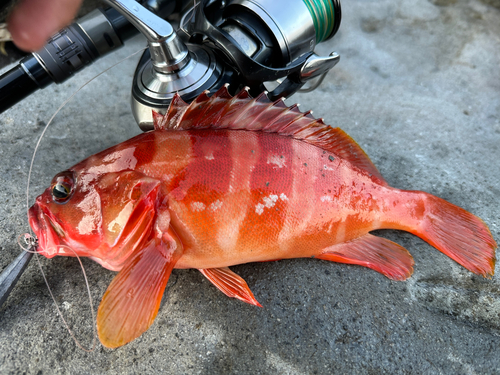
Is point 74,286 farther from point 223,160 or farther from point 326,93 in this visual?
point 326,93

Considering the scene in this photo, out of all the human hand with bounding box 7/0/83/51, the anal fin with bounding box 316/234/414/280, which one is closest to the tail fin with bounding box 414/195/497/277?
the anal fin with bounding box 316/234/414/280

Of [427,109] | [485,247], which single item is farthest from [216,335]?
[427,109]

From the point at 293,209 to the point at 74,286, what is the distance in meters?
0.90

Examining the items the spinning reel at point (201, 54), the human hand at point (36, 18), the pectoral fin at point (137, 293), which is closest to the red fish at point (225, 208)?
the pectoral fin at point (137, 293)

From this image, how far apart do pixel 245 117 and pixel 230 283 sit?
631 mm

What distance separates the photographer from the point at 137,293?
1.13 m

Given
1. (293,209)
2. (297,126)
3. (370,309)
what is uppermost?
(297,126)

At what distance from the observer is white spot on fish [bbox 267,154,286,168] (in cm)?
128

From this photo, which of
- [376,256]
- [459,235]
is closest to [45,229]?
[376,256]

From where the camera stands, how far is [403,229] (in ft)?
4.84

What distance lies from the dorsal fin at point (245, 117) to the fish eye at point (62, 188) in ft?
1.17

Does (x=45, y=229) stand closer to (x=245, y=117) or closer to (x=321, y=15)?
(x=245, y=117)

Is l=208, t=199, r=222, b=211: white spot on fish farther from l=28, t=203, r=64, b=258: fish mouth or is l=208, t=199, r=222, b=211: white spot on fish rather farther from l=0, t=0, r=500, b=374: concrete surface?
l=28, t=203, r=64, b=258: fish mouth

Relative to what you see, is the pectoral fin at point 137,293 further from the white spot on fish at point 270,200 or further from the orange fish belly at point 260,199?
the white spot on fish at point 270,200
